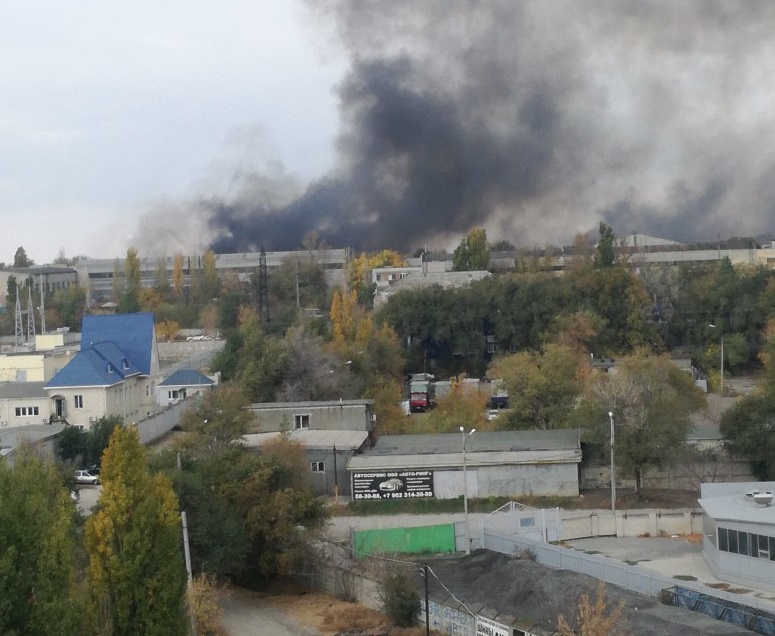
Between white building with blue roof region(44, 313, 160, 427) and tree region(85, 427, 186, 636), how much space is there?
9.24 meters

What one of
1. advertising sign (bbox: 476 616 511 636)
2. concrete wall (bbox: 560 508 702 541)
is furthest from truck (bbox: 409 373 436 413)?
advertising sign (bbox: 476 616 511 636)

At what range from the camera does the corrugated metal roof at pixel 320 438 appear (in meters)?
15.9

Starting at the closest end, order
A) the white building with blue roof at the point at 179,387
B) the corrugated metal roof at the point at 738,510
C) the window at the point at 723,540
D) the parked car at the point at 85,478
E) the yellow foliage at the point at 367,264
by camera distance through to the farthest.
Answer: the corrugated metal roof at the point at 738,510 → the window at the point at 723,540 → the parked car at the point at 85,478 → the white building with blue roof at the point at 179,387 → the yellow foliage at the point at 367,264

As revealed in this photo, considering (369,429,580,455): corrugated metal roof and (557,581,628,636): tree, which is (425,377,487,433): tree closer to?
(369,429,580,455): corrugated metal roof

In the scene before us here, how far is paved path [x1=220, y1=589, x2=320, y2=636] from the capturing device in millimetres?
10672

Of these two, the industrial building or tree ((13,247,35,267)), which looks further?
tree ((13,247,35,267))

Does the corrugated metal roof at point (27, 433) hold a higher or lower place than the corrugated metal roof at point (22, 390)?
lower

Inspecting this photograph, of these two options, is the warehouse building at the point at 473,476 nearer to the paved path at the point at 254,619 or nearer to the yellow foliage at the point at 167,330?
the paved path at the point at 254,619

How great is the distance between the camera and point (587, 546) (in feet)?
42.0

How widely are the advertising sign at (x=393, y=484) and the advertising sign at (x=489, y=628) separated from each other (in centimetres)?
499

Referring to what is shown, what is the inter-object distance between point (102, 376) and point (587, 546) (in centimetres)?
880

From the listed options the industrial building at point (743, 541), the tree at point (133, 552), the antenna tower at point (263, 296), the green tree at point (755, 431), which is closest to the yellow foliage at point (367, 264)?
the antenna tower at point (263, 296)

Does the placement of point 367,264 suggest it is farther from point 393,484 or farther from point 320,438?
point 393,484

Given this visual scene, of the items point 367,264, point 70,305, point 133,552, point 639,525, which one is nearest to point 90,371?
point 639,525
